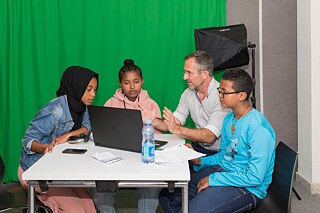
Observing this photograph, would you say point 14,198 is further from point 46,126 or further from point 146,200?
point 146,200

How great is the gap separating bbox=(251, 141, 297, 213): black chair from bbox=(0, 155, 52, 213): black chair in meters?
1.30

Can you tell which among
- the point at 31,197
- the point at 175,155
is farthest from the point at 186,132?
the point at 31,197

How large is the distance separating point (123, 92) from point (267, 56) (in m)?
1.82

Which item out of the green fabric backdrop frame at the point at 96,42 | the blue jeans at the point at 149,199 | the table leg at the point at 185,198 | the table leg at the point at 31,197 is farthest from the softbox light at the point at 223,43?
the table leg at the point at 31,197

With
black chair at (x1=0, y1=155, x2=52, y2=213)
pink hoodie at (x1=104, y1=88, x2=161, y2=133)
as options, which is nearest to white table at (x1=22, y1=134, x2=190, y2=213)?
black chair at (x1=0, y1=155, x2=52, y2=213)

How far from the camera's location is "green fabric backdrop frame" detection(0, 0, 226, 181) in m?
4.01

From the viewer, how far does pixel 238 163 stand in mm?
2273

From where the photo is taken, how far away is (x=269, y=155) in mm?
2125

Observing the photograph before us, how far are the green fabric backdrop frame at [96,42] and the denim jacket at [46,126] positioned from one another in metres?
1.36

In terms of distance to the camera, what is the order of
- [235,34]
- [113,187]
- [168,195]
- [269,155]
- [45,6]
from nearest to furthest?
1. [113,187]
2. [269,155]
3. [168,195]
4. [235,34]
5. [45,6]

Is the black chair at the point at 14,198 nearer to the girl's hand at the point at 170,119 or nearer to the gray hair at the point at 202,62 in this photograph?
the girl's hand at the point at 170,119

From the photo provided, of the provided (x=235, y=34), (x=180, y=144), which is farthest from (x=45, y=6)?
(x=180, y=144)

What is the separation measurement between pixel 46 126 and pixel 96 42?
165 cm

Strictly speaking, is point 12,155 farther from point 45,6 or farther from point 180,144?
point 180,144
